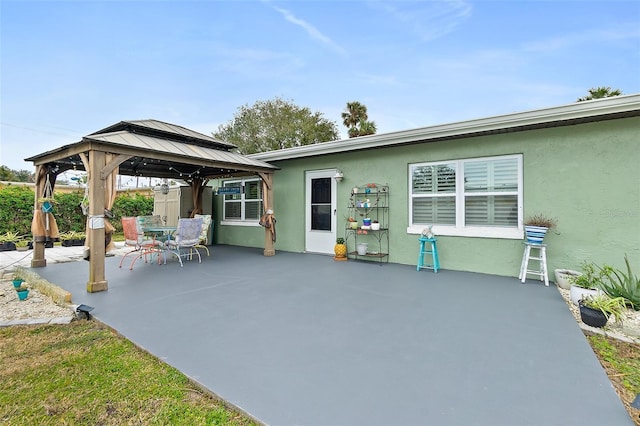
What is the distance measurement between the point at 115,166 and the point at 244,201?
15.6ft

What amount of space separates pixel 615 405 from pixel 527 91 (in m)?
11.3

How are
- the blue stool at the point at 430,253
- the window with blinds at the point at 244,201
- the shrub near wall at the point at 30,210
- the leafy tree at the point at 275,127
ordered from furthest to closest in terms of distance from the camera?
the leafy tree at the point at 275,127, the shrub near wall at the point at 30,210, the window with blinds at the point at 244,201, the blue stool at the point at 430,253

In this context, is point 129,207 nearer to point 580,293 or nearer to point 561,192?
point 561,192

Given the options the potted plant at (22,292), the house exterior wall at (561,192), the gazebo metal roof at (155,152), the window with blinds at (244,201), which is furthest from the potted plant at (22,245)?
the house exterior wall at (561,192)

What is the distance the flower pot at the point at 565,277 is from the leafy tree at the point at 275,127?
17594mm

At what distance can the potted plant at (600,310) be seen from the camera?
2.86 meters

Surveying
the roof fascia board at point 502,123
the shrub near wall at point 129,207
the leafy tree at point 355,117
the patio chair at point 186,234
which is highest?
the leafy tree at point 355,117

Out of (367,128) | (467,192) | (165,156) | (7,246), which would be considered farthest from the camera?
(367,128)

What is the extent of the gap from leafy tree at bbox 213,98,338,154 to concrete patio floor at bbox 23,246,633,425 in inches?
674

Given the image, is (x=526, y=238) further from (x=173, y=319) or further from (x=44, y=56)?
(x=44, y=56)

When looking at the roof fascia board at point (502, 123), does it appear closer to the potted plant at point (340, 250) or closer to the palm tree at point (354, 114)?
the potted plant at point (340, 250)

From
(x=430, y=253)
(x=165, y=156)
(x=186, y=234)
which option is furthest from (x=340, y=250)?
(x=165, y=156)

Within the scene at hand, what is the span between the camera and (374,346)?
244cm

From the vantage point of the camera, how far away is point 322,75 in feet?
39.8
